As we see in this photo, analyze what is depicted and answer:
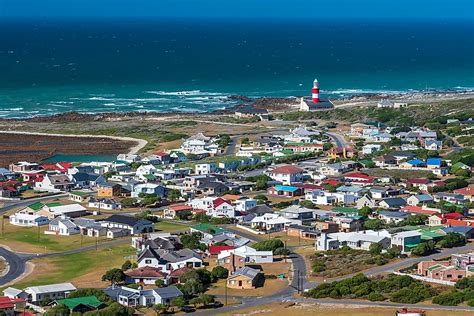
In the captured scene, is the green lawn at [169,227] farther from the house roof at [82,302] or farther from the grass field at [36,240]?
the house roof at [82,302]

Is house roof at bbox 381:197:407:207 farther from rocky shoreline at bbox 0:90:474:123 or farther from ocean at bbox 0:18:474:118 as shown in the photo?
ocean at bbox 0:18:474:118

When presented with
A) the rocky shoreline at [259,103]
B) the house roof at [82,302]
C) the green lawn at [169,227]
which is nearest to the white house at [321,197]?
the green lawn at [169,227]

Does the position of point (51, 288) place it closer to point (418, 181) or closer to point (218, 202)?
point (218, 202)

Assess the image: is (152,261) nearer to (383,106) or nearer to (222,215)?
(222,215)

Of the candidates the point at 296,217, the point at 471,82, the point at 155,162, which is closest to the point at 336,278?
the point at 296,217

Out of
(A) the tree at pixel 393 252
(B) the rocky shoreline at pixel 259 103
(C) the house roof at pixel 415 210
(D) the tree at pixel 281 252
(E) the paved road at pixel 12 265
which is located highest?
(B) the rocky shoreline at pixel 259 103

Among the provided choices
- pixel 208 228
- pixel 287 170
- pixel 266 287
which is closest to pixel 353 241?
pixel 208 228
